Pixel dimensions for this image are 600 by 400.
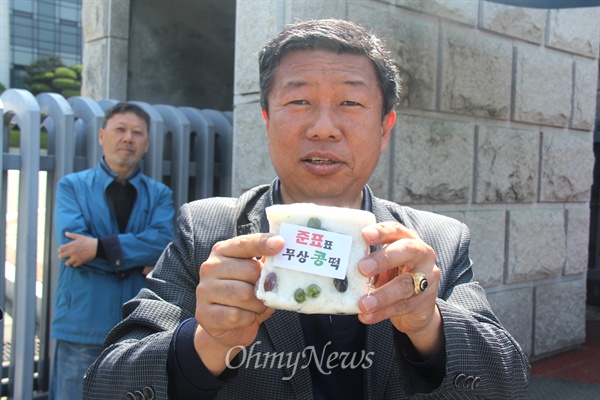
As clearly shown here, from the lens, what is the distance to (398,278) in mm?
1270

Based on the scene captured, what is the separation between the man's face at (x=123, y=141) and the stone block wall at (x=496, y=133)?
2.03 feet

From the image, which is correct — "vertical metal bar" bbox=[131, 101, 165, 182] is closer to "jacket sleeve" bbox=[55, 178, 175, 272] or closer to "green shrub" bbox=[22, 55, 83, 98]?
"jacket sleeve" bbox=[55, 178, 175, 272]

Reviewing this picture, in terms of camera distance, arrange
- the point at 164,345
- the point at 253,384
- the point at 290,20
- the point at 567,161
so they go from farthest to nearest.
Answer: the point at 567,161 → the point at 290,20 → the point at 253,384 → the point at 164,345

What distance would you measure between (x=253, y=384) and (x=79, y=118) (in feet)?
10.1

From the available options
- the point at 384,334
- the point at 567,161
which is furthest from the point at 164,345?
the point at 567,161

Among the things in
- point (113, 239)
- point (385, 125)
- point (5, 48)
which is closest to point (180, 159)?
point (113, 239)

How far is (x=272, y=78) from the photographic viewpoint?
1.77m

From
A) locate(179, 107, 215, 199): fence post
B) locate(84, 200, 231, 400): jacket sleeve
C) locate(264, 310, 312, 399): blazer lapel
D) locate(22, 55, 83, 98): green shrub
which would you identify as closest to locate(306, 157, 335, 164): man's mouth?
locate(84, 200, 231, 400): jacket sleeve

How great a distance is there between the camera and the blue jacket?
3.27 meters

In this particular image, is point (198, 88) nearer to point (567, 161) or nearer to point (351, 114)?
point (567, 161)

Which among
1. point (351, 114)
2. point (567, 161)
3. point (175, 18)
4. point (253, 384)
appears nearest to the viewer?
point (253, 384)

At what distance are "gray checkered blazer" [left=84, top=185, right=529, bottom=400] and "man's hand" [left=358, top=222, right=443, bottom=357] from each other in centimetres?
15

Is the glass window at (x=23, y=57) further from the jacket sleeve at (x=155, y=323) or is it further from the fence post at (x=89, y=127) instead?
the jacket sleeve at (x=155, y=323)

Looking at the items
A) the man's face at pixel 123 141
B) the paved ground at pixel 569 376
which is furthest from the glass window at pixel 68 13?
the paved ground at pixel 569 376
